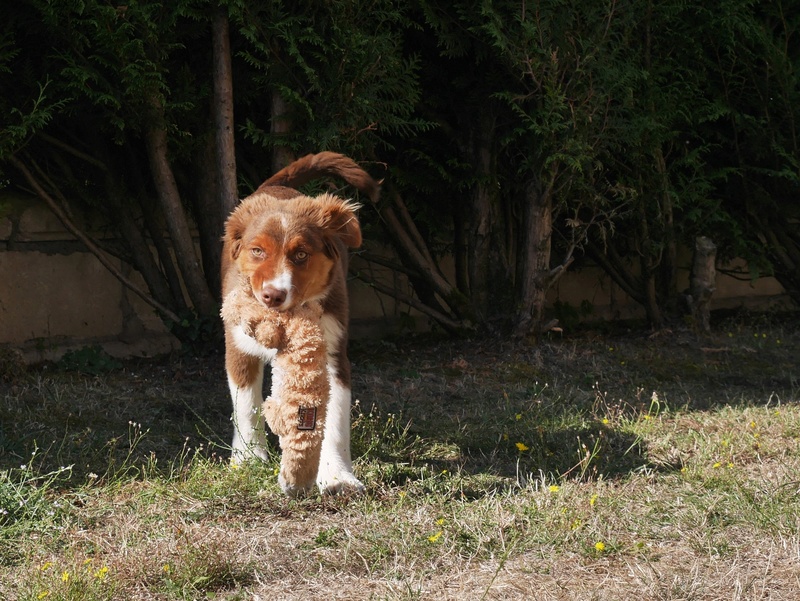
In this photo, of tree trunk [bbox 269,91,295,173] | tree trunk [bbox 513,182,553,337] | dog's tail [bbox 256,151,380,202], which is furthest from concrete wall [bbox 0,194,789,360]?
dog's tail [bbox 256,151,380,202]

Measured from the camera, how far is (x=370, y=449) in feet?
13.9

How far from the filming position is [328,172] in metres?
4.62

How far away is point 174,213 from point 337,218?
270 cm

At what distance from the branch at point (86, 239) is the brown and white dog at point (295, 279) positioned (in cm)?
214

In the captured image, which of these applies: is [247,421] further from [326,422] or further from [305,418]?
[305,418]

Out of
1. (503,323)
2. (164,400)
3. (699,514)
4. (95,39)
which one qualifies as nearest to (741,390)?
(503,323)

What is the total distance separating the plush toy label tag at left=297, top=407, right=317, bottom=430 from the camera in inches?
134

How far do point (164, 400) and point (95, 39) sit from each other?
6.89ft

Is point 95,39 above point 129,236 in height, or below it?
above

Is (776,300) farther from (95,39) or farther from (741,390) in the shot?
(95,39)

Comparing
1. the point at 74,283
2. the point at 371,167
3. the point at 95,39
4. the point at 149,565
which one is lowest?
the point at 149,565

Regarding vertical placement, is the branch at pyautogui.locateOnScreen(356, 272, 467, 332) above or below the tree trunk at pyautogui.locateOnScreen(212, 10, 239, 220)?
below

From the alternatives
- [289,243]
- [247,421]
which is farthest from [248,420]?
[289,243]

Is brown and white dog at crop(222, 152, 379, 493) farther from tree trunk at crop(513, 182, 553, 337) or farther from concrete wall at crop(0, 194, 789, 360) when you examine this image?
tree trunk at crop(513, 182, 553, 337)
